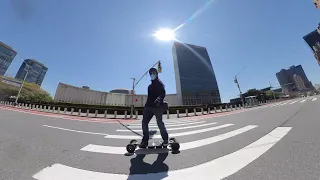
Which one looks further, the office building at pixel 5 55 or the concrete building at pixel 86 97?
the office building at pixel 5 55

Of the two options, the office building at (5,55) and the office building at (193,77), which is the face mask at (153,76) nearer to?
the office building at (193,77)

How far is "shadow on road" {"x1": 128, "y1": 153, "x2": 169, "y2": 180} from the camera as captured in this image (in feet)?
5.82

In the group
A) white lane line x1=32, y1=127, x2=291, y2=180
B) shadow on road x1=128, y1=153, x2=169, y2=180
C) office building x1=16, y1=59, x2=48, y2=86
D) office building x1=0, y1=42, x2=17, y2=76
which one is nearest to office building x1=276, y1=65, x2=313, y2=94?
white lane line x1=32, y1=127, x2=291, y2=180

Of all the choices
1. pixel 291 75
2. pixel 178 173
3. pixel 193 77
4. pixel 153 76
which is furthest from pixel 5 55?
pixel 291 75

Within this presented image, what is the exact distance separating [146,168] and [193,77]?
→ 89.1 meters

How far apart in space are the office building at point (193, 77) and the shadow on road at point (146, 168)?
80.2 m

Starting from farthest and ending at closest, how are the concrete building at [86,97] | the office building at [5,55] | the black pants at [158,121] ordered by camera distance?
1. the office building at [5,55]
2. the concrete building at [86,97]
3. the black pants at [158,121]

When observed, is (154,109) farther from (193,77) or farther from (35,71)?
(35,71)

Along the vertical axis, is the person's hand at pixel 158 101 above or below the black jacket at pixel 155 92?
below

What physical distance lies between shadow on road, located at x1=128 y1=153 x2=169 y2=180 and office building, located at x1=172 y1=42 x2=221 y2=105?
80.2m

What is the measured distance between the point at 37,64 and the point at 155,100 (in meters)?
165

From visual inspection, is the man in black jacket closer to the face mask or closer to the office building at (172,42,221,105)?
the face mask

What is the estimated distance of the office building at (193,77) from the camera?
8425 centimetres

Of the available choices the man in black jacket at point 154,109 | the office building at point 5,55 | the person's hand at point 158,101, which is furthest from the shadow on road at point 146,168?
the office building at point 5,55
